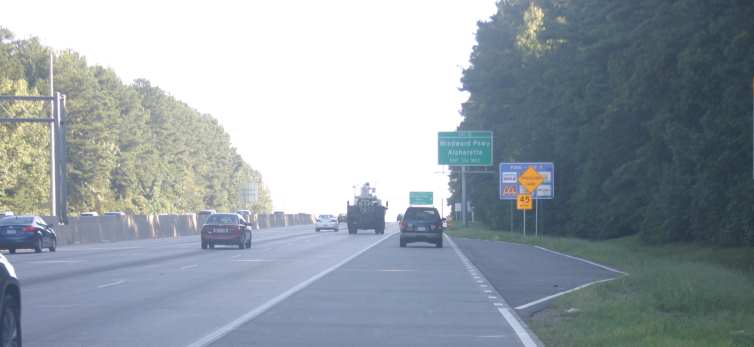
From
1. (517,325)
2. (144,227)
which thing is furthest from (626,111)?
(517,325)

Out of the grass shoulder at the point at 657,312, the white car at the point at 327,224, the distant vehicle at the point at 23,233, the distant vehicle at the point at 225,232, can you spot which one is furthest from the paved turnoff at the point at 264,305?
the white car at the point at 327,224

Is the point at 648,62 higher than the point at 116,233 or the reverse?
higher

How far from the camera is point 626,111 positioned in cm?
5266

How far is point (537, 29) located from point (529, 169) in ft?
99.2

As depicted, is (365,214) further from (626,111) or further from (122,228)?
(626,111)

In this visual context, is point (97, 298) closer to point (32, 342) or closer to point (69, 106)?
point (32, 342)

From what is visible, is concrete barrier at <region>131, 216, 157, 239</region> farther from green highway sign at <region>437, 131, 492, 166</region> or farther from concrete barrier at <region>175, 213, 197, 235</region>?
green highway sign at <region>437, 131, 492, 166</region>

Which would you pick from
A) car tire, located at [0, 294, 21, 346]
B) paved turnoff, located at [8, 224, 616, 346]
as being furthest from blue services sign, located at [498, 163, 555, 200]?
car tire, located at [0, 294, 21, 346]

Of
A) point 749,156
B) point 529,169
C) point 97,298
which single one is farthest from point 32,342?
point 529,169

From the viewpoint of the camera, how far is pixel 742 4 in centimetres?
3597

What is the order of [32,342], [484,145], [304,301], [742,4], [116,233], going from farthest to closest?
[484,145] → [116,233] → [742,4] → [304,301] → [32,342]

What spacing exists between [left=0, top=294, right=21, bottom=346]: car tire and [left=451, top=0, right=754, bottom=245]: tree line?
98.5 feet

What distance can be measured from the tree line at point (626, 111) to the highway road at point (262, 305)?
1301 centimetres

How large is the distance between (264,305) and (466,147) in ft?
160
